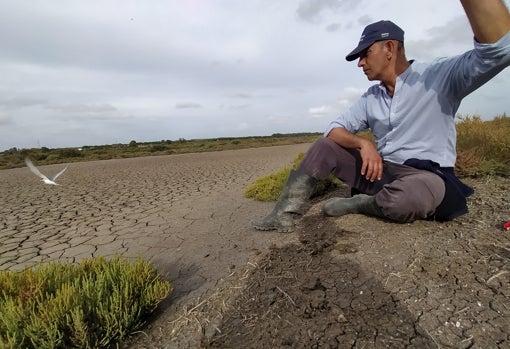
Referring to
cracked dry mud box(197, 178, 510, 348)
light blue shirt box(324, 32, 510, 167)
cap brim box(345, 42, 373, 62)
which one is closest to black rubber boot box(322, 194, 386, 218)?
cracked dry mud box(197, 178, 510, 348)

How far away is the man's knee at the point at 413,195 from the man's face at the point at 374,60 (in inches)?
32.9

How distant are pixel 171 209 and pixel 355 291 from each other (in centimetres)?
405

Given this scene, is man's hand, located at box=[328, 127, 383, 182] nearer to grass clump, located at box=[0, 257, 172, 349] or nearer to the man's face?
the man's face

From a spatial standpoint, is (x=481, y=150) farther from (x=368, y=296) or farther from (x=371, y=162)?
(x=368, y=296)

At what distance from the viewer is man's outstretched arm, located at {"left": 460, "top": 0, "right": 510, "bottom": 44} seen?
1412mm

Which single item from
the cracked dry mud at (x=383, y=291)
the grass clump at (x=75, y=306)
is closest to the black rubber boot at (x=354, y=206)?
the cracked dry mud at (x=383, y=291)

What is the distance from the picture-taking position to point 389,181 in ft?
8.10

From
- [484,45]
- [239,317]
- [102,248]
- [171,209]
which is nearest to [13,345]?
[239,317]

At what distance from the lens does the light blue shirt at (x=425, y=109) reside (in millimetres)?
2002

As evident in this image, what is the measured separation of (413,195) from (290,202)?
1.00 meters

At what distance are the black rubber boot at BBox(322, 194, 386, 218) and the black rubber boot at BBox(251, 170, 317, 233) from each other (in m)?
0.40

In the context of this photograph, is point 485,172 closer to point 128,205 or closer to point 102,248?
point 102,248

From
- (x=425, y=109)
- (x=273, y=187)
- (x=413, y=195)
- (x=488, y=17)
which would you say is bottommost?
(x=273, y=187)

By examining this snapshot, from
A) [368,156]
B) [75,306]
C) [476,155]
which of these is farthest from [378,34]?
[476,155]
